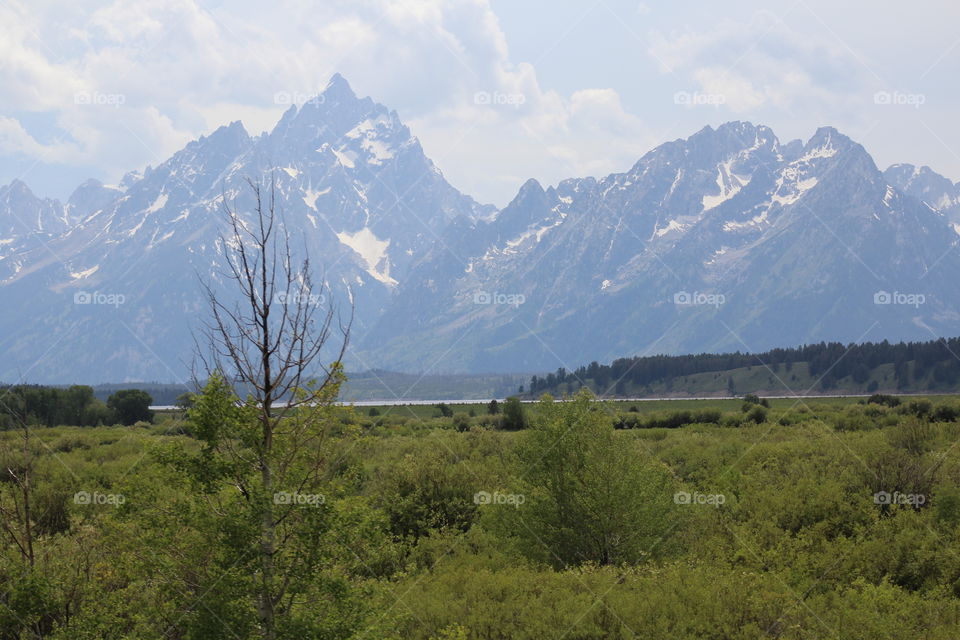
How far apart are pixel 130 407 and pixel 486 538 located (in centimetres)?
9663

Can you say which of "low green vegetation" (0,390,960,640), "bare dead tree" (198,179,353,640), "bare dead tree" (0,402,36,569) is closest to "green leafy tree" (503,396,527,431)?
"low green vegetation" (0,390,960,640)

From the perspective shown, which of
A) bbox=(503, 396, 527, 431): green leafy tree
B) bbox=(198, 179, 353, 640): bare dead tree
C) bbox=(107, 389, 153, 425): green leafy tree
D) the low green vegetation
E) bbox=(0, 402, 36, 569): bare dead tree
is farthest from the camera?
bbox=(107, 389, 153, 425): green leafy tree

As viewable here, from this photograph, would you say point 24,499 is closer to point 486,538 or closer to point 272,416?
point 272,416

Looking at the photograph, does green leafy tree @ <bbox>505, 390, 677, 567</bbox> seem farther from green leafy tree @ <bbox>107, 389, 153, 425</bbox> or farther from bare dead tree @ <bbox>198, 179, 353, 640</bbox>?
green leafy tree @ <bbox>107, 389, 153, 425</bbox>

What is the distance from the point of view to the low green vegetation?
13555 millimetres

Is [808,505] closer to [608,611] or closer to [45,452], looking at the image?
[608,611]

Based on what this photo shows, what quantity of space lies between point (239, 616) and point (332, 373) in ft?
15.6

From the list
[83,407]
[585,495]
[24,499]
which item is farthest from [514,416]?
[24,499]

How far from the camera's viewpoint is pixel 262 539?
44.0ft

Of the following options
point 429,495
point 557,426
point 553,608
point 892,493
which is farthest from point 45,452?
point 892,493

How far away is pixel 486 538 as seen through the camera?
32469mm

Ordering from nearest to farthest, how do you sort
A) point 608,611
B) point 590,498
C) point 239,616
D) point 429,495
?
1. point 239,616
2. point 608,611
3. point 590,498
4. point 429,495

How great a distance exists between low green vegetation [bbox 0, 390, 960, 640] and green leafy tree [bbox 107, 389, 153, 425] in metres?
68.1

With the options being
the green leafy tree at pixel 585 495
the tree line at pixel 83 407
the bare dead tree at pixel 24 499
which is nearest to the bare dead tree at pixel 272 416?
the bare dead tree at pixel 24 499
